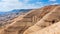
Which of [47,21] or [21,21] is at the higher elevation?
[47,21]

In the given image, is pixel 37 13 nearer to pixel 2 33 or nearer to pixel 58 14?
pixel 2 33

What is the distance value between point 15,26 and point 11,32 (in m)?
2.74

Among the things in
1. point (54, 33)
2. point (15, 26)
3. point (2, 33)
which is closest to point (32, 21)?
point (15, 26)

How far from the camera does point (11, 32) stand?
67312 mm

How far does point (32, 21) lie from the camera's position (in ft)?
228

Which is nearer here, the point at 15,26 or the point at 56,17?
the point at 56,17

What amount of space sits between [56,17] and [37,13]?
28.7 metres

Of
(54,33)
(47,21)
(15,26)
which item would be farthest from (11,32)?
(54,33)

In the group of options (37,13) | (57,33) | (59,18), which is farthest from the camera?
(37,13)

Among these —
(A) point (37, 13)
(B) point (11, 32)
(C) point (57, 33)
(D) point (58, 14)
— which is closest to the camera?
(C) point (57, 33)

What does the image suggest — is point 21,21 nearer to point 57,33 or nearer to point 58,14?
point 58,14

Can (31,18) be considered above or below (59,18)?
below

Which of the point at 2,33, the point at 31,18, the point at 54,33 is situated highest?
the point at 54,33

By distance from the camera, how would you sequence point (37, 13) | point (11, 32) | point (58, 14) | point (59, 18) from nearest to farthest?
point (59, 18), point (58, 14), point (11, 32), point (37, 13)
